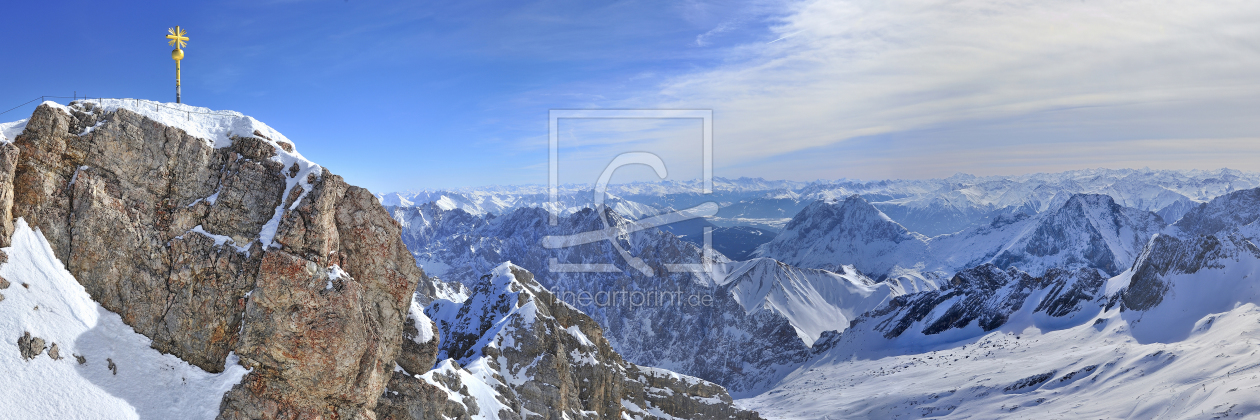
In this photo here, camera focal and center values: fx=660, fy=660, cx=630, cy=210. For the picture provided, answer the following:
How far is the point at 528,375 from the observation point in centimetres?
9981

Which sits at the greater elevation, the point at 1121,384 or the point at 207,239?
the point at 207,239

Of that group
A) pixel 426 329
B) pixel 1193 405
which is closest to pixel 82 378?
pixel 426 329

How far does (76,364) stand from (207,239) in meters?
9.66

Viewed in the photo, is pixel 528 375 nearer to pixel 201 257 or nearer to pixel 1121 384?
pixel 201 257

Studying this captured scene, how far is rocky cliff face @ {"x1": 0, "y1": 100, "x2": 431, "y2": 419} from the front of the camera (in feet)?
133

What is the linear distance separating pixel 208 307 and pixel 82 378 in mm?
7167

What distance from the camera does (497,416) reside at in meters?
86.0

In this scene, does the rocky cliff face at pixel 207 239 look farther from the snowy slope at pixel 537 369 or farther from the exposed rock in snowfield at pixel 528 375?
the snowy slope at pixel 537 369

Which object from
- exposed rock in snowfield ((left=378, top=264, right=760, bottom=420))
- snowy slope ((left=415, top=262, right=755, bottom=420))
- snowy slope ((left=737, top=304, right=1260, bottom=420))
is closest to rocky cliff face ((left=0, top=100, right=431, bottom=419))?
exposed rock in snowfield ((left=378, top=264, right=760, bottom=420))

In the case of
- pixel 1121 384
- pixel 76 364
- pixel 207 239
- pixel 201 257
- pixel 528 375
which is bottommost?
pixel 1121 384

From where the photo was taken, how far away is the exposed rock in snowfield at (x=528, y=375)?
76812 mm

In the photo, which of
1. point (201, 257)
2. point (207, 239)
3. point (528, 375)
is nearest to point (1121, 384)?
point (528, 375)

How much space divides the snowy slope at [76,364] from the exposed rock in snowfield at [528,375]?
22.7 metres

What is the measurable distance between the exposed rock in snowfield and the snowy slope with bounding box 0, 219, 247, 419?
22697 mm
